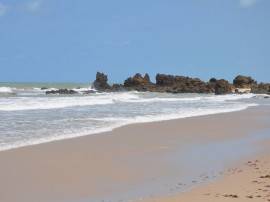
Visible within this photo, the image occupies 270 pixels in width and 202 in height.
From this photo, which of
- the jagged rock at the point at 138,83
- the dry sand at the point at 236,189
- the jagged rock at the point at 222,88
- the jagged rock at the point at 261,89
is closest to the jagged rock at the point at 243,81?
the jagged rock at the point at 261,89

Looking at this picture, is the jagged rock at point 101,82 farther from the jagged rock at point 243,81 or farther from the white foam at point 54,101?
the white foam at point 54,101

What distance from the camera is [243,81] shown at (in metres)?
64.1

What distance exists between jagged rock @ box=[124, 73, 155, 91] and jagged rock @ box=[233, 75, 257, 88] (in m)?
12.9

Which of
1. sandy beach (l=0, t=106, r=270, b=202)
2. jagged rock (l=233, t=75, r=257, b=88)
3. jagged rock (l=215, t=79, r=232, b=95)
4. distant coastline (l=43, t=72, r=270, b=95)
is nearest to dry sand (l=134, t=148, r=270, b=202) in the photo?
sandy beach (l=0, t=106, r=270, b=202)

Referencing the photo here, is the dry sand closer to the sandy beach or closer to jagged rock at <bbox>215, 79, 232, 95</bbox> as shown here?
Answer: the sandy beach

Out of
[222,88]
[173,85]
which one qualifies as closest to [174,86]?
[173,85]

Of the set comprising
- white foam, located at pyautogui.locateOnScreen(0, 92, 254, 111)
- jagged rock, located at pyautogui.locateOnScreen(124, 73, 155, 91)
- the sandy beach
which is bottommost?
the sandy beach

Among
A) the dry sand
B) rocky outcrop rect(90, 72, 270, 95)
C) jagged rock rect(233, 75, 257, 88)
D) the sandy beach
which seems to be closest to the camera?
the dry sand

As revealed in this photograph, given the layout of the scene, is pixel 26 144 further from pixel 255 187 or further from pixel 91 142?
pixel 255 187

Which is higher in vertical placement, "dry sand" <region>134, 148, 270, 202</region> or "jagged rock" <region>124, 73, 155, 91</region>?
"jagged rock" <region>124, 73, 155, 91</region>

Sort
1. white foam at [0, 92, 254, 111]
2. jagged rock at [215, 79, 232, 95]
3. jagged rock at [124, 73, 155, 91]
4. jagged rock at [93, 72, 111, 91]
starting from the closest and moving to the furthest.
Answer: white foam at [0, 92, 254, 111] < jagged rock at [215, 79, 232, 95] < jagged rock at [124, 73, 155, 91] < jagged rock at [93, 72, 111, 91]

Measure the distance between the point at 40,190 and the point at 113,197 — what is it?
103 cm

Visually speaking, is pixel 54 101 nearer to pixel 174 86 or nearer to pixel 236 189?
pixel 236 189

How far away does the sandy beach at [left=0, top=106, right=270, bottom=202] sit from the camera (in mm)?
5777
